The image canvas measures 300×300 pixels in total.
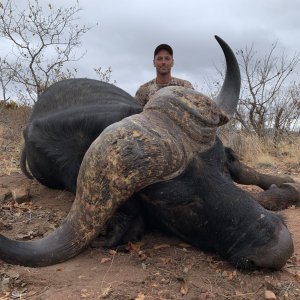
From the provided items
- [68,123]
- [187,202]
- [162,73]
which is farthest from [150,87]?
[187,202]

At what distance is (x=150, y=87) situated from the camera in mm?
6641

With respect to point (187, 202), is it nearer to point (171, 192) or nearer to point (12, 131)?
point (171, 192)

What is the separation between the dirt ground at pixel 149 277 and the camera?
99.5 inches

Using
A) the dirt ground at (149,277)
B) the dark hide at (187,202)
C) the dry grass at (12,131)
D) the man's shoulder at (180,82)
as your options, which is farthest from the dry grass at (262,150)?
the dirt ground at (149,277)

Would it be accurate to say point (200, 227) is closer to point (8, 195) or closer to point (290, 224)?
point (290, 224)

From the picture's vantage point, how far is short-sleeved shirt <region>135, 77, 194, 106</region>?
256 inches

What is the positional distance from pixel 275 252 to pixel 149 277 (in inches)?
27.6

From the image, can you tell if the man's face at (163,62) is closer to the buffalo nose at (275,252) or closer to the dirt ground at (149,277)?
the dirt ground at (149,277)

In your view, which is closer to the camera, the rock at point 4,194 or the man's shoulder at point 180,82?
the rock at point 4,194

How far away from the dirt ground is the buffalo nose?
0.11 meters

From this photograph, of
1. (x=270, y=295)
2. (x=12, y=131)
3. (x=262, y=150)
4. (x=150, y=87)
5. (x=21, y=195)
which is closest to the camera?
(x=270, y=295)

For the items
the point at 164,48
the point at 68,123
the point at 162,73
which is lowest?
the point at 68,123

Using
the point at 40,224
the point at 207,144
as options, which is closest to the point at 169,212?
the point at 207,144

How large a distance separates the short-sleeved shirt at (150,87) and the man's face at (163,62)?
17 cm
